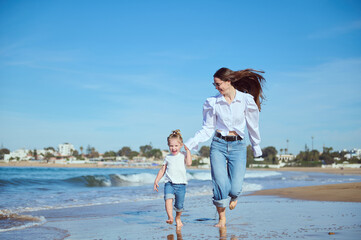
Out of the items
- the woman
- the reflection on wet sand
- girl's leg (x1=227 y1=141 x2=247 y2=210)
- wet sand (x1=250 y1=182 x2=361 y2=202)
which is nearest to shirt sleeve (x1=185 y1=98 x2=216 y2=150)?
the woman

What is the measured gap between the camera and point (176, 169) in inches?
207

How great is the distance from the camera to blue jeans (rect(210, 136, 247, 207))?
4.91 meters

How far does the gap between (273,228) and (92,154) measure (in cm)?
19933

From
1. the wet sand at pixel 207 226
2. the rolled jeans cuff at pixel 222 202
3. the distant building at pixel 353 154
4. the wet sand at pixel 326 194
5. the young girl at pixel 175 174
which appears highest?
the young girl at pixel 175 174

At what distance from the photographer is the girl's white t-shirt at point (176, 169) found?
5.24m

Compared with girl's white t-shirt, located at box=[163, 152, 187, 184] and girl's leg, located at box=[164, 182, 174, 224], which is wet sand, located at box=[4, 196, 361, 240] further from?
girl's white t-shirt, located at box=[163, 152, 187, 184]

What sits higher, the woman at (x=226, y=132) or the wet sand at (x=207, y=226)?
the woman at (x=226, y=132)

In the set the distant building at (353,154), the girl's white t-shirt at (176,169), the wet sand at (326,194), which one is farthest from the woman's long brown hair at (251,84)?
the distant building at (353,154)

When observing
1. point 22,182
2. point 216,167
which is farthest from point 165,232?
point 22,182

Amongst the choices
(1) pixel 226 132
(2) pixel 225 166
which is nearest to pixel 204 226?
(2) pixel 225 166

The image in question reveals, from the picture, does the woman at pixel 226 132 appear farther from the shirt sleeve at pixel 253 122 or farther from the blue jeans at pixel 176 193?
the blue jeans at pixel 176 193

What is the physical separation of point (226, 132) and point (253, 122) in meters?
0.51

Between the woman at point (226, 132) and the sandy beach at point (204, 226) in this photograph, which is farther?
the woman at point (226, 132)

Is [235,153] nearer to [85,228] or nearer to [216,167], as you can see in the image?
[216,167]
